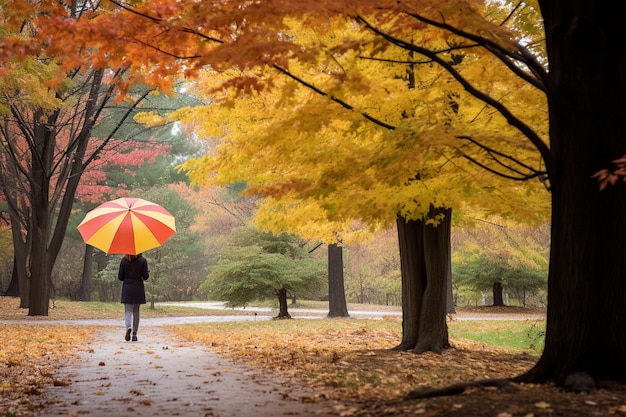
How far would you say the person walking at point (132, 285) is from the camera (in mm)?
10109

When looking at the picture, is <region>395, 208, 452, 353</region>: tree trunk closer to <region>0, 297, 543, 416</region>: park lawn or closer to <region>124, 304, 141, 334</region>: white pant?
<region>0, 297, 543, 416</region>: park lawn

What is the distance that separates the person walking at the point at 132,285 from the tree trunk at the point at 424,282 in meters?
4.32

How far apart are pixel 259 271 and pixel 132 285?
8.90m

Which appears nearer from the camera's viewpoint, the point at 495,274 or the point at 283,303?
the point at 283,303

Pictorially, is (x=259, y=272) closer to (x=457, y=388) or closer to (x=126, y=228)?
(x=126, y=228)

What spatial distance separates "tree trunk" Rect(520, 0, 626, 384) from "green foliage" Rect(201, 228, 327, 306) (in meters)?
14.3

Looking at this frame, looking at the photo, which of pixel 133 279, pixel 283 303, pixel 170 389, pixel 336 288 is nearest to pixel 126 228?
pixel 133 279

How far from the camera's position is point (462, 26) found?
17.3ft

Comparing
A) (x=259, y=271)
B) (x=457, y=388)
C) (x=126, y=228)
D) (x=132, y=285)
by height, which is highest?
(x=126, y=228)

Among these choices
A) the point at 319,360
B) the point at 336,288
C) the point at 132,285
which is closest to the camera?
the point at 319,360

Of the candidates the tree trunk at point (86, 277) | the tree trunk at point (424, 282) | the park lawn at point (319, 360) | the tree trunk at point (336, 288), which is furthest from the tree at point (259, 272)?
the tree trunk at point (86, 277)

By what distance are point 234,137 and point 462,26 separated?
4.46 metres

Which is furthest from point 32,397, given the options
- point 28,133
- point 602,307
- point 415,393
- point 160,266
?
point 160,266

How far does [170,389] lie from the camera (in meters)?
5.62
